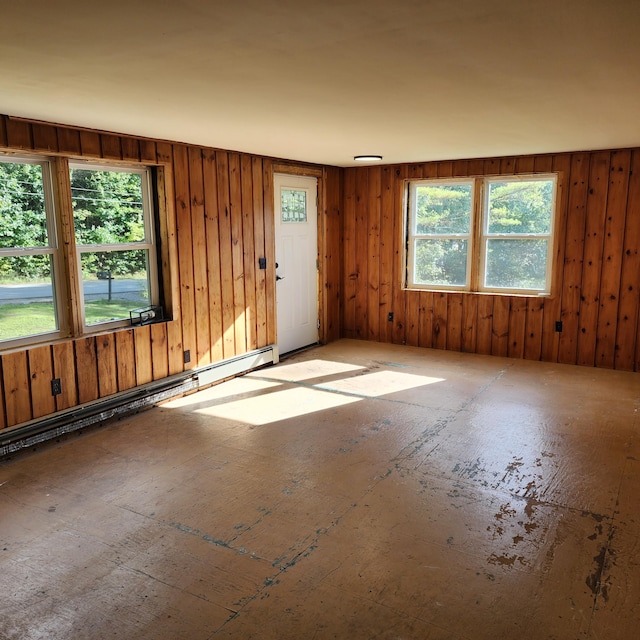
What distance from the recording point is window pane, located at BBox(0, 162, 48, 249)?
3705 millimetres

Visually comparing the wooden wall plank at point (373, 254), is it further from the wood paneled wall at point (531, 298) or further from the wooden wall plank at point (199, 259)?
the wooden wall plank at point (199, 259)

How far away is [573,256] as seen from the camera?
5852 millimetres

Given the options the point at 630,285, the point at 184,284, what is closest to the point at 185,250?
the point at 184,284

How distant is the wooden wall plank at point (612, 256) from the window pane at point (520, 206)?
0.60m

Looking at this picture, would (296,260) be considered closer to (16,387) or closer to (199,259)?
(199,259)

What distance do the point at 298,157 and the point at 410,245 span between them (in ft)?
6.29

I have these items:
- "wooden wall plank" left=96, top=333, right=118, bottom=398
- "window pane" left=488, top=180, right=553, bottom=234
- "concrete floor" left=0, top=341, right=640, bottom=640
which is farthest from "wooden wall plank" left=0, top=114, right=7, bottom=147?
"window pane" left=488, top=180, right=553, bottom=234

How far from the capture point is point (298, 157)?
5.83 metres

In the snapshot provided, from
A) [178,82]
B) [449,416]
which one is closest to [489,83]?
[178,82]

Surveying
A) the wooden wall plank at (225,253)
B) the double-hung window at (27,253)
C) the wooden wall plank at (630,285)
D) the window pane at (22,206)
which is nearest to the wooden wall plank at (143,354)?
the double-hung window at (27,253)

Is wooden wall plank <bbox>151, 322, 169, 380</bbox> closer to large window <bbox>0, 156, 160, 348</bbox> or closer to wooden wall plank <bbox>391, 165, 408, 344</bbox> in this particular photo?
large window <bbox>0, 156, 160, 348</bbox>

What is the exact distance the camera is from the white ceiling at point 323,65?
1771 millimetres

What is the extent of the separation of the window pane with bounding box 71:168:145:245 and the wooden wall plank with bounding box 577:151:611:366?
4472mm

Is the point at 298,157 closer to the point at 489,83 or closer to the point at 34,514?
the point at 489,83
